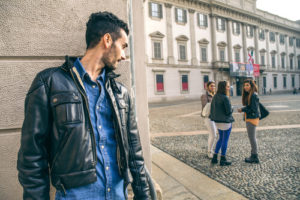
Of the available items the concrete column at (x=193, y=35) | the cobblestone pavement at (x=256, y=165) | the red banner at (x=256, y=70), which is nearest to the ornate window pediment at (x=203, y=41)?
the concrete column at (x=193, y=35)

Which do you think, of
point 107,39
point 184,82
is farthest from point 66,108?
point 184,82

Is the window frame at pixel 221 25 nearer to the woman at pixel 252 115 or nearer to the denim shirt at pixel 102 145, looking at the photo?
the woman at pixel 252 115

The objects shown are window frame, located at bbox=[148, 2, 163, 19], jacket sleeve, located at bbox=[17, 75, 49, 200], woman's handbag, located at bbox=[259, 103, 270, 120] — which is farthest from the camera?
window frame, located at bbox=[148, 2, 163, 19]

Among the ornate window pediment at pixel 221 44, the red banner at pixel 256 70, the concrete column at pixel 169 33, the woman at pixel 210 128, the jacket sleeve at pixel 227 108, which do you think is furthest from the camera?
the red banner at pixel 256 70

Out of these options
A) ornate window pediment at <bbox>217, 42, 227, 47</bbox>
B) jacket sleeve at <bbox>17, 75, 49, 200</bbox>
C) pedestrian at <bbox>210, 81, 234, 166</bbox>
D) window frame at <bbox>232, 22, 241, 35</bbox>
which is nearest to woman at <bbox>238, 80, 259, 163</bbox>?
pedestrian at <bbox>210, 81, 234, 166</bbox>

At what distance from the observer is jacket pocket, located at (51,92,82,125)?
1.06 metres

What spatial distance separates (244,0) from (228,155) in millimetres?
34824

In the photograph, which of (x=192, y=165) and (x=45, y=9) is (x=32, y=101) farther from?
(x=192, y=165)

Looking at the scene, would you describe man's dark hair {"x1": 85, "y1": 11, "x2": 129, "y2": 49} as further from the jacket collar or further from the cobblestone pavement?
the cobblestone pavement

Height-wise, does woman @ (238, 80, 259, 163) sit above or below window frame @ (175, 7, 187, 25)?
below

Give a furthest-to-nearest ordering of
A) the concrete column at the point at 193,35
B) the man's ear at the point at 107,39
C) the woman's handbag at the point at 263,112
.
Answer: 1. the concrete column at the point at 193,35
2. the woman's handbag at the point at 263,112
3. the man's ear at the point at 107,39

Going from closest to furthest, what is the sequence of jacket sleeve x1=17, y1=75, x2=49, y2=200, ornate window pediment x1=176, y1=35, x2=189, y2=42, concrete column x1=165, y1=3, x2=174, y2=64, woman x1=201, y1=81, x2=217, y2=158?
jacket sleeve x1=17, y1=75, x2=49, y2=200
woman x1=201, y1=81, x2=217, y2=158
concrete column x1=165, y1=3, x2=174, y2=64
ornate window pediment x1=176, y1=35, x2=189, y2=42

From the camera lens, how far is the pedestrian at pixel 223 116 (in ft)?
11.9

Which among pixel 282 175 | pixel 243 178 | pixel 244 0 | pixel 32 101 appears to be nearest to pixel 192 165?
pixel 243 178
